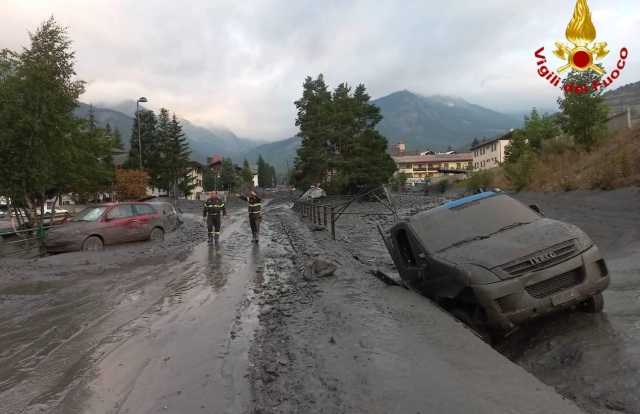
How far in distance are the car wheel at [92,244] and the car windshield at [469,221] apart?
11.4 metres

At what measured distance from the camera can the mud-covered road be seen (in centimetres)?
351

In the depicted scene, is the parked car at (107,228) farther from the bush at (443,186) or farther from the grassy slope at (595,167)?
the bush at (443,186)

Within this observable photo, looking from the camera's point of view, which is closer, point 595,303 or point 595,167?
point 595,303

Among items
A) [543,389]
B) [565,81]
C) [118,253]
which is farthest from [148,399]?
[565,81]

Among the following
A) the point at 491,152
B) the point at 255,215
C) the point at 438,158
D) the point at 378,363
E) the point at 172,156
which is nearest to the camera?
the point at 378,363

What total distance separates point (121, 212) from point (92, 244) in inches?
68.4

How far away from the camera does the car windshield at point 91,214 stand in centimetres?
1479

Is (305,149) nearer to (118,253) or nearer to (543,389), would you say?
(118,253)

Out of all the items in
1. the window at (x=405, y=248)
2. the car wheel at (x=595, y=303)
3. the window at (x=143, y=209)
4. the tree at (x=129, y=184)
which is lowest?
the car wheel at (x=595, y=303)

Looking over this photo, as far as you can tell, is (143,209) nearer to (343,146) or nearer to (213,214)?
(213,214)

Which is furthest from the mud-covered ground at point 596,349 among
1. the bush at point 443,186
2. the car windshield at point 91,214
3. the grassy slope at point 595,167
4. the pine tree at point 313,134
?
the pine tree at point 313,134

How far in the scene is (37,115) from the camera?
1716 cm

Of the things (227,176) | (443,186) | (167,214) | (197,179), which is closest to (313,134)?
(443,186)

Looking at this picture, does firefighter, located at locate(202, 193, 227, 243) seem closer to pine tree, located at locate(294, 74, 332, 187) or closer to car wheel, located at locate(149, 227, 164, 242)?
car wheel, located at locate(149, 227, 164, 242)
